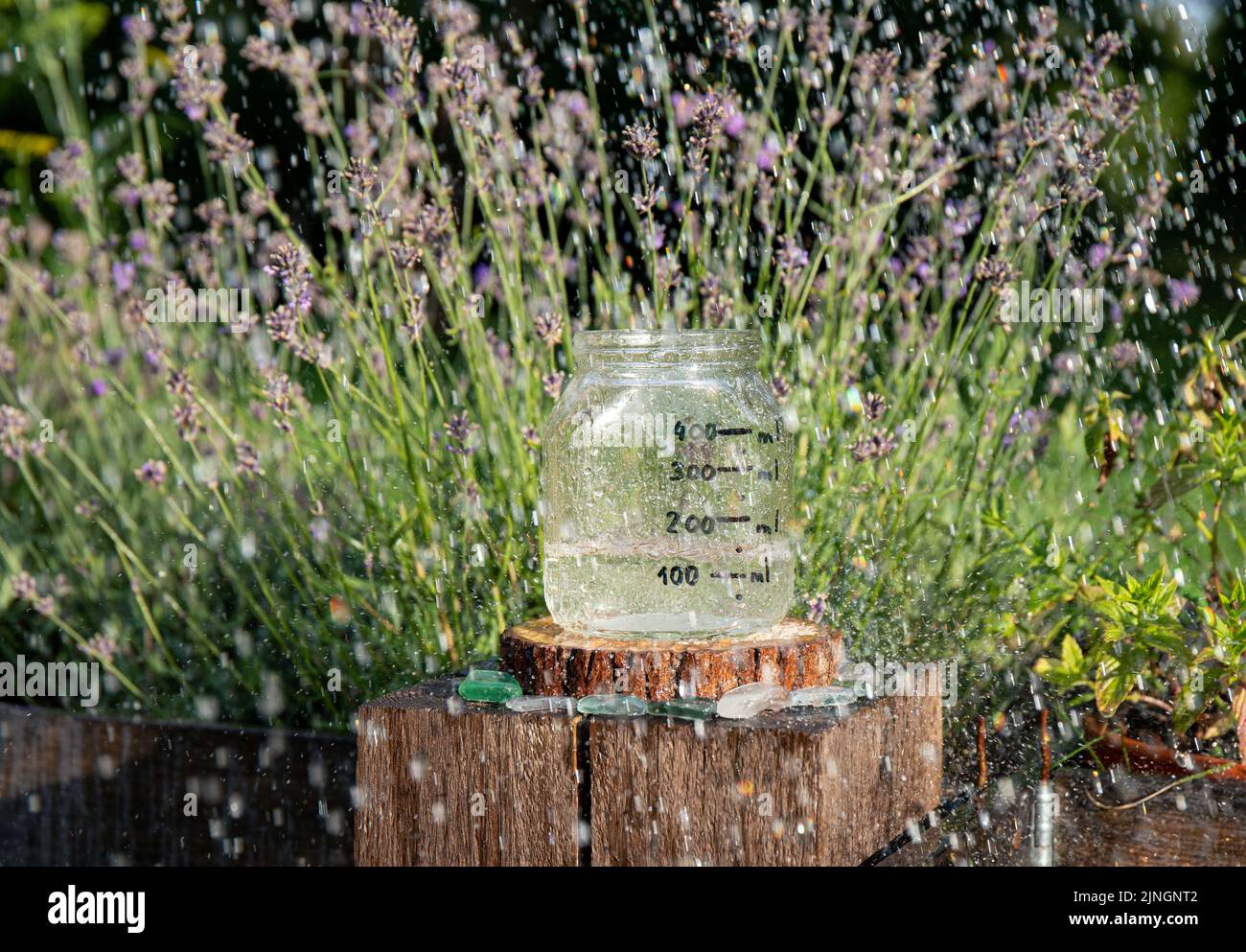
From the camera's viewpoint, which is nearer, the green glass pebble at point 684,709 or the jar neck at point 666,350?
the green glass pebble at point 684,709

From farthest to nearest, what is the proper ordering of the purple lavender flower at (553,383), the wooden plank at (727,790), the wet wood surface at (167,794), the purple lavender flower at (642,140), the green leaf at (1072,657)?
the wet wood surface at (167,794) → the purple lavender flower at (553,383) → the green leaf at (1072,657) → the purple lavender flower at (642,140) → the wooden plank at (727,790)

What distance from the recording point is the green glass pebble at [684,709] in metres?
1.67

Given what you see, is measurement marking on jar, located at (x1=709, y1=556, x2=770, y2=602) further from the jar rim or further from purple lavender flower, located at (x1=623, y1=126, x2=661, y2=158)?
purple lavender flower, located at (x1=623, y1=126, x2=661, y2=158)

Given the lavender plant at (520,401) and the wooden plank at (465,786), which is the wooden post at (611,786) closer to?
the wooden plank at (465,786)

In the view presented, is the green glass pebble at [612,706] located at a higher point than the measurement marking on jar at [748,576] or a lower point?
lower

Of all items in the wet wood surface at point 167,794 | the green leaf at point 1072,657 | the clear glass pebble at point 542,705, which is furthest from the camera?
the wet wood surface at point 167,794

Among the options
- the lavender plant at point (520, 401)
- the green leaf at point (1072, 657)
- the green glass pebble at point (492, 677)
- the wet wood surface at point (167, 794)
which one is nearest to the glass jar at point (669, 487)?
the green glass pebble at point (492, 677)

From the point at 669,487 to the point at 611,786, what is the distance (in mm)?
371

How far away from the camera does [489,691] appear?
1.77 metres

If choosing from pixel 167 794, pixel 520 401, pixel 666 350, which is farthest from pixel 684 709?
pixel 167 794

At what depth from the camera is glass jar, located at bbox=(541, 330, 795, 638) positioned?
1.77m

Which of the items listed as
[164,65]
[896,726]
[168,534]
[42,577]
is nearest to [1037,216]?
[896,726]

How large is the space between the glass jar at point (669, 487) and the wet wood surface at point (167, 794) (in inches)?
45.0

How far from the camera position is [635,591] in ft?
5.95
